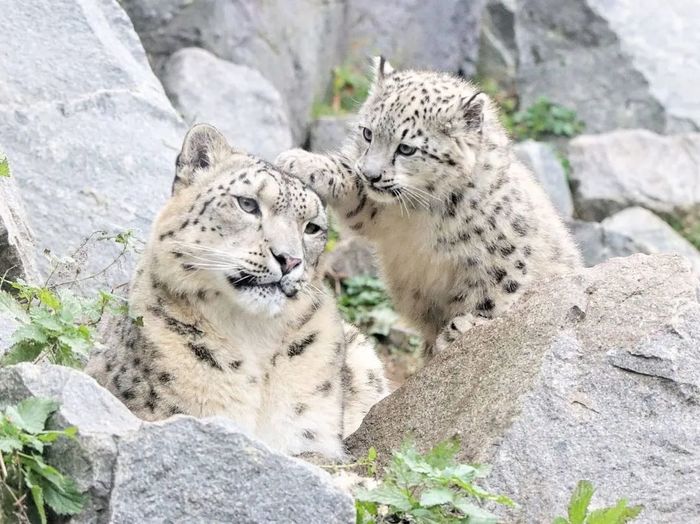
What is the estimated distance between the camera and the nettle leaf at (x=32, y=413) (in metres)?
3.84

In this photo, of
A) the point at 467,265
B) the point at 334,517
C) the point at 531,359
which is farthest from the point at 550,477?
the point at 467,265

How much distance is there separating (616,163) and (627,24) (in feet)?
6.20

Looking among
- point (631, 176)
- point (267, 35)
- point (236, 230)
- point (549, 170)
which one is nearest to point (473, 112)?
point (236, 230)

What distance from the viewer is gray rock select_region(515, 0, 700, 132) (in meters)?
13.0

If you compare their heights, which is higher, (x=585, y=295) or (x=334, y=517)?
(x=334, y=517)

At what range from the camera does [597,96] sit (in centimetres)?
1309

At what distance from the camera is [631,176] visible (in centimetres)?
1212

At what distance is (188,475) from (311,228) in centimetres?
160

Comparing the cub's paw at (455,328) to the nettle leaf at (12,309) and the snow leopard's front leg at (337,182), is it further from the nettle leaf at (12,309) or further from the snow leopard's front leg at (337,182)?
the nettle leaf at (12,309)

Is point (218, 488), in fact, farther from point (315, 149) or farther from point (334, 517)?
point (315, 149)

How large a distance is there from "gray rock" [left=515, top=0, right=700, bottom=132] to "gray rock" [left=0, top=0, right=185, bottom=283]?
587 centimetres

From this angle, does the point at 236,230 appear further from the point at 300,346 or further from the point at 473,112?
the point at 473,112

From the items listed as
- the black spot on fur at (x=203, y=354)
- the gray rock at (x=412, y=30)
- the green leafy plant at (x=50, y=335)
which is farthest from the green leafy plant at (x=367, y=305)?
the green leafy plant at (x=50, y=335)

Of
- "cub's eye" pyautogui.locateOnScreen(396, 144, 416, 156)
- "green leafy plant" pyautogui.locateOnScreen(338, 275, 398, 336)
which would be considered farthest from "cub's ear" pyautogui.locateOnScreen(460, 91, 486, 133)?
"green leafy plant" pyautogui.locateOnScreen(338, 275, 398, 336)
